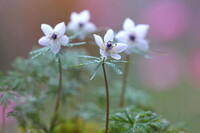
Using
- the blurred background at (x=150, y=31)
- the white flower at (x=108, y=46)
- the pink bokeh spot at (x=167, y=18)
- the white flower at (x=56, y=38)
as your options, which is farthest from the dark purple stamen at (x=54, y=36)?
the pink bokeh spot at (x=167, y=18)

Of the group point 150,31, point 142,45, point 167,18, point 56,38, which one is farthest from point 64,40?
point 150,31

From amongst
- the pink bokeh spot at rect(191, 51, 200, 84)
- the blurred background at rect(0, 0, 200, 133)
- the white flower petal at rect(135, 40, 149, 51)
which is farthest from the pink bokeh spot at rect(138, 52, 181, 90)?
the white flower petal at rect(135, 40, 149, 51)

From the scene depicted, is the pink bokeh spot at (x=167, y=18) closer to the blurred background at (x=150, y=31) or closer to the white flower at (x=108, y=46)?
the blurred background at (x=150, y=31)

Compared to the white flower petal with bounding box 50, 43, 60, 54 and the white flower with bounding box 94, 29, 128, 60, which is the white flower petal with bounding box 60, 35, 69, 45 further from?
the white flower with bounding box 94, 29, 128, 60

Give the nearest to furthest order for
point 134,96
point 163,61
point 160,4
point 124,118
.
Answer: point 124,118, point 134,96, point 163,61, point 160,4

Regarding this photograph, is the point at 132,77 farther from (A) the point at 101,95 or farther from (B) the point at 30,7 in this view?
(A) the point at 101,95

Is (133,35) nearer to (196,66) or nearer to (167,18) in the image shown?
Result: (196,66)

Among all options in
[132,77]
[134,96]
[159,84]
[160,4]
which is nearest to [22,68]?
[134,96]

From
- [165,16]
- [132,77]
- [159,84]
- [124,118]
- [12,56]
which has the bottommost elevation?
[124,118]
